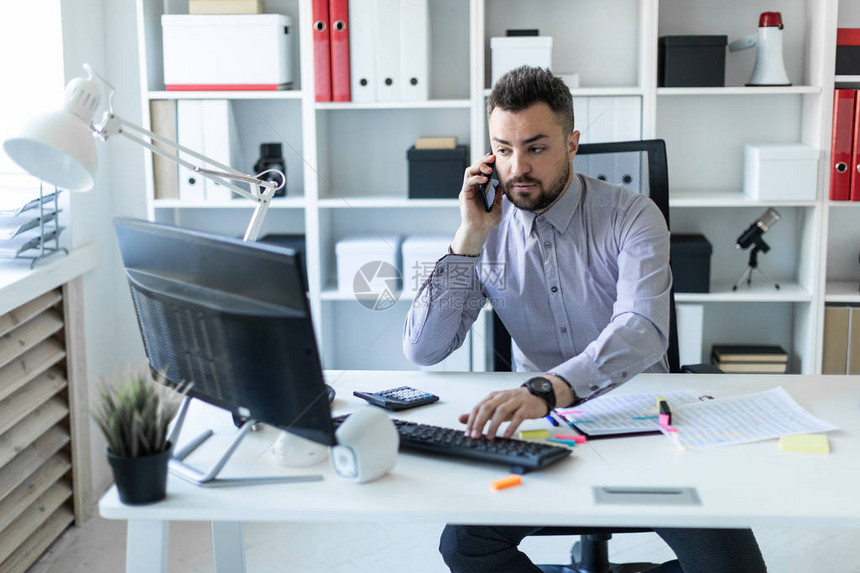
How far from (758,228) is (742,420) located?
5.67ft

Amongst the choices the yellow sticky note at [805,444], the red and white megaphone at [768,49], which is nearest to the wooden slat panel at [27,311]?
the yellow sticky note at [805,444]

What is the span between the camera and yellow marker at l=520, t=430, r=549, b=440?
154 centimetres

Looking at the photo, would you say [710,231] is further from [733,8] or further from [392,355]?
[392,355]

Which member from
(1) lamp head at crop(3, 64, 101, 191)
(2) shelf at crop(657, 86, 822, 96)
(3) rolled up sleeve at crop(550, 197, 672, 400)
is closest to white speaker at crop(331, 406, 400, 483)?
(3) rolled up sleeve at crop(550, 197, 672, 400)

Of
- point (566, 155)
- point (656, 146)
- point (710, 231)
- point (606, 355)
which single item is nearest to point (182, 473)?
point (606, 355)

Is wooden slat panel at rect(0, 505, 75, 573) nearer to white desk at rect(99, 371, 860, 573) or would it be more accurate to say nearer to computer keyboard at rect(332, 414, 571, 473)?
white desk at rect(99, 371, 860, 573)

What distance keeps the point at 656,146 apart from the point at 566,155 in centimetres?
27

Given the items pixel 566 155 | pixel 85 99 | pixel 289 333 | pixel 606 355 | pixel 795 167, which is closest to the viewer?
→ pixel 289 333

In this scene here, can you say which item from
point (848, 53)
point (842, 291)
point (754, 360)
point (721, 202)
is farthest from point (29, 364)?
point (848, 53)

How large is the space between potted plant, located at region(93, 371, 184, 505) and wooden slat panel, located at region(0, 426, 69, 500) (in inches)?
50.2

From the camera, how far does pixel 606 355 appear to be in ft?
5.60

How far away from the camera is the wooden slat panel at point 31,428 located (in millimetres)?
2416

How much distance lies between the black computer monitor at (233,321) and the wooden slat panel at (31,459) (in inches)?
46.6

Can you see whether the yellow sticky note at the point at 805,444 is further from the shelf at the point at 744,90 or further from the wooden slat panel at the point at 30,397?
the wooden slat panel at the point at 30,397
